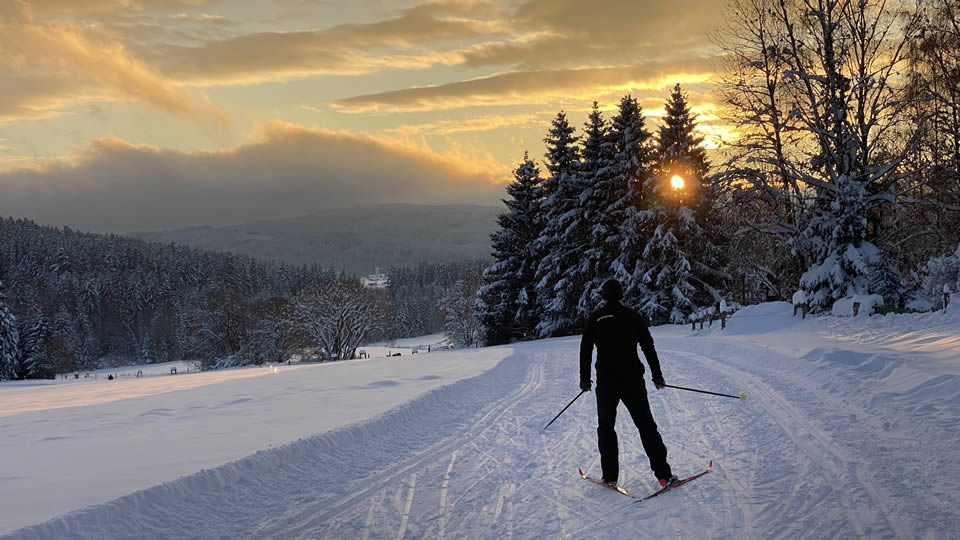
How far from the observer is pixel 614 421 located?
6.55 meters

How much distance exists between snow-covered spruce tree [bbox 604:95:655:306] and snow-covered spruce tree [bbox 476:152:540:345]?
7111mm

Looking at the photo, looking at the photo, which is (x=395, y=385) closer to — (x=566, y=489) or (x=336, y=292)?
(x=566, y=489)

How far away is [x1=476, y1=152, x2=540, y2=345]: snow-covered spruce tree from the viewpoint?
45.0 meters

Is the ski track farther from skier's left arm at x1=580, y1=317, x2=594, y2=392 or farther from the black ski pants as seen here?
skier's left arm at x1=580, y1=317, x2=594, y2=392

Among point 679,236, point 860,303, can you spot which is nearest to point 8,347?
point 679,236

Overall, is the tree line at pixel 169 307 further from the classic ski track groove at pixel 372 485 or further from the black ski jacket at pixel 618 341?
the black ski jacket at pixel 618 341

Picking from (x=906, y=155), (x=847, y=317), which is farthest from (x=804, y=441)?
(x=906, y=155)

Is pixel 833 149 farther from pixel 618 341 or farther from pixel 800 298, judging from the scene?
pixel 618 341

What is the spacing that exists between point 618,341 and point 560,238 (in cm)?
3580

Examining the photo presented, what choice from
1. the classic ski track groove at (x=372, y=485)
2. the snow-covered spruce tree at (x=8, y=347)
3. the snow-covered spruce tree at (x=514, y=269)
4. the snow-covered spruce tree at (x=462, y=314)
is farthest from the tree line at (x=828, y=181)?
the snow-covered spruce tree at (x=8, y=347)

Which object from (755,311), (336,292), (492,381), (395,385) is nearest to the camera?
(395,385)

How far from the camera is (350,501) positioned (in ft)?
20.5

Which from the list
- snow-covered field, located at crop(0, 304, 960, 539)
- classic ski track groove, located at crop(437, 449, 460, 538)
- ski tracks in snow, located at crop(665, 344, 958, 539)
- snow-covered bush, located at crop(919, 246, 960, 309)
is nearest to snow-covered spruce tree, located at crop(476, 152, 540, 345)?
snow-covered bush, located at crop(919, 246, 960, 309)

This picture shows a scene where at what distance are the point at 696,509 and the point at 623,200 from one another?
3475cm
